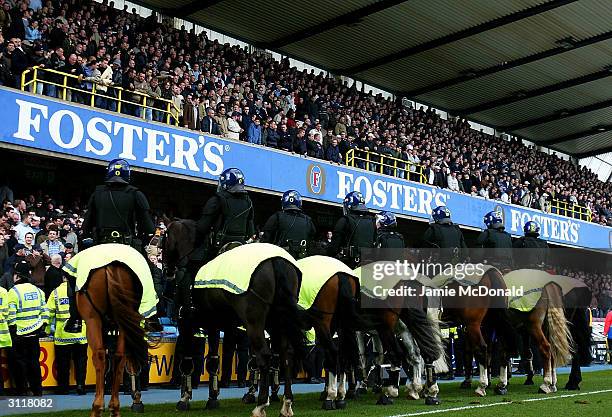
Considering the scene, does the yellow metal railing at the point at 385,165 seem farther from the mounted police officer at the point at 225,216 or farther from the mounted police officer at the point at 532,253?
the mounted police officer at the point at 225,216

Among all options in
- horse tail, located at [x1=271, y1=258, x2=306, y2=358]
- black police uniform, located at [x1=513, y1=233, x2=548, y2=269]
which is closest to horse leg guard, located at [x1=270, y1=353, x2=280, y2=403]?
horse tail, located at [x1=271, y1=258, x2=306, y2=358]

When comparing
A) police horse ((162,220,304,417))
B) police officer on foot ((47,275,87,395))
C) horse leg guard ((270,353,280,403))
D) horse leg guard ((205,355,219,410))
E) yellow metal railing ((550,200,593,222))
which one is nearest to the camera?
police horse ((162,220,304,417))

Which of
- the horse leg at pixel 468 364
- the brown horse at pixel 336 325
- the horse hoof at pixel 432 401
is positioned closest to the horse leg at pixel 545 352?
the horse leg at pixel 468 364

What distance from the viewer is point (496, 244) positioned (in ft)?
44.7

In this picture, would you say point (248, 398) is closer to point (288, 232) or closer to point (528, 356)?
point (288, 232)

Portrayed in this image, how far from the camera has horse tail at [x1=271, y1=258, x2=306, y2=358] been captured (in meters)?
8.78

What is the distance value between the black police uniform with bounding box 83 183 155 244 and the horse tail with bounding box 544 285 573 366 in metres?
7.01

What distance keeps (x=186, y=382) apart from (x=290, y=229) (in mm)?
2474

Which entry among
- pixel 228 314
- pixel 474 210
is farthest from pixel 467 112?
pixel 228 314

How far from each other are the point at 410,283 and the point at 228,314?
2.88 m

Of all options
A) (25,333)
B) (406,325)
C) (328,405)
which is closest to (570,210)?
(406,325)

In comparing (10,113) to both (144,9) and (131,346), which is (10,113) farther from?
(144,9)

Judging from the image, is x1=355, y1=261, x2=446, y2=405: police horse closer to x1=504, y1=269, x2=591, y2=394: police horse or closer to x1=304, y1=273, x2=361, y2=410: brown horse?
x1=304, y1=273, x2=361, y2=410: brown horse

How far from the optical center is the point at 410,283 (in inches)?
443
